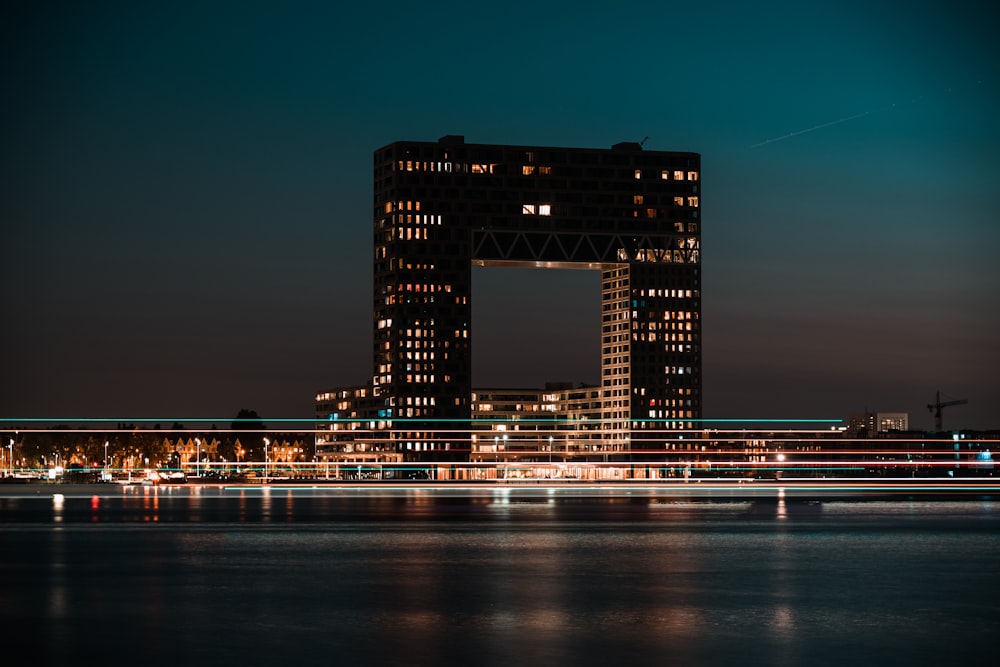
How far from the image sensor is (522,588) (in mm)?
39719

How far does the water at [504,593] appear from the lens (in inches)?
1106

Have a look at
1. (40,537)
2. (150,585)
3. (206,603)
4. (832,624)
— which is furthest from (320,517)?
(832,624)

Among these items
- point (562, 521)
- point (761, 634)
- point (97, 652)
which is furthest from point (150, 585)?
point (562, 521)

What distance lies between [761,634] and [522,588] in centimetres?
1069

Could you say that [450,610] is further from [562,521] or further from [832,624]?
[562,521]

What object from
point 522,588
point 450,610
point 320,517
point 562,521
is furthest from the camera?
point 320,517

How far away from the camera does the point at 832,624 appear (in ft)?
105

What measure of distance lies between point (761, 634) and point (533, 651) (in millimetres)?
5736

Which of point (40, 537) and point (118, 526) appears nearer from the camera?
point (40, 537)

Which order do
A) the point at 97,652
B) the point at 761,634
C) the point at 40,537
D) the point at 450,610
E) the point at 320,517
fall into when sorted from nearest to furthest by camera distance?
the point at 97,652 < the point at 761,634 < the point at 450,610 < the point at 40,537 < the point at 320,517

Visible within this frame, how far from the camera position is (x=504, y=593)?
1512 inches

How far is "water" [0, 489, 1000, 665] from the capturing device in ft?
92.2

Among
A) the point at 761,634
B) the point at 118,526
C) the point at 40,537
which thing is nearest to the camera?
the point at 761,634

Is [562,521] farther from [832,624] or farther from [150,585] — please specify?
[832,624]
